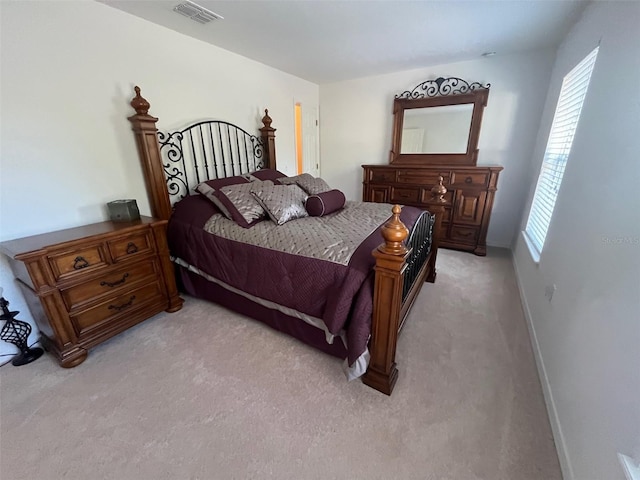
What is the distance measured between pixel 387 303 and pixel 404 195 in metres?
2.61

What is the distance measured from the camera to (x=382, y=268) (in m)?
1.31

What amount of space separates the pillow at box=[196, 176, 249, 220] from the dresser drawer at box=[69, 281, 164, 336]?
2.58 ft

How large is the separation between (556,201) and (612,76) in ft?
2.61

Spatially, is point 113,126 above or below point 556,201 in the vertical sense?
above

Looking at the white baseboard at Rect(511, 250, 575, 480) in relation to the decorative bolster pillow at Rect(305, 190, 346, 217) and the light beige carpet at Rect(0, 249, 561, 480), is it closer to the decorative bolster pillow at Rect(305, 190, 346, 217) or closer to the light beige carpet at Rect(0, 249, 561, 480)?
the light beige carpet at Rect(0, 249, 561, 480)

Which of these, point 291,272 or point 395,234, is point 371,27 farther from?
point 291,272

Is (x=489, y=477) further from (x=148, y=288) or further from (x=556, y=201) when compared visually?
(x=148, y=288)

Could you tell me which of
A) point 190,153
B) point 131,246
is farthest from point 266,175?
point 131,246

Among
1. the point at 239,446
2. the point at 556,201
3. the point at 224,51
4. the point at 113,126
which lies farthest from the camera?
the point at 224,51

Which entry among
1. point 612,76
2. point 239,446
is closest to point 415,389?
point 239,446

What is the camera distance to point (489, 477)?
1098mm

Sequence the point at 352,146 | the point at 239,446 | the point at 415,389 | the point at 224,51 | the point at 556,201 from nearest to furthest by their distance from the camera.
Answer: the point at 239,446 → the point at 415,389 → the point at 556,201 → the point at 224,51 → the point at 352,146

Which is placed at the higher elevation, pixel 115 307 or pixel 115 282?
pixel 115 282

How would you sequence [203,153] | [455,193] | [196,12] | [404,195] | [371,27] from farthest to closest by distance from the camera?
[404,195], [455,193], [203,153], [371,27], [196,12]
